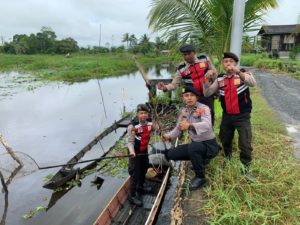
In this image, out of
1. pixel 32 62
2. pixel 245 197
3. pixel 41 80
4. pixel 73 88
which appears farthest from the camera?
pixel 32 62

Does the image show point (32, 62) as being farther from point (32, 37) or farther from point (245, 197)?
point (245, 197)

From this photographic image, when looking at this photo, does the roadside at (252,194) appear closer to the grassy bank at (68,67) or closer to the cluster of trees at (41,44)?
the grassy bank at (68,67)

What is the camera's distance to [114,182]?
824cm

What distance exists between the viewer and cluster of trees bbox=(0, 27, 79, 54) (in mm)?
56219

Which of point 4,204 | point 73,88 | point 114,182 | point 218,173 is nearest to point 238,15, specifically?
point 218,173

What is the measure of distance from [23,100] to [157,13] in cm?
1615

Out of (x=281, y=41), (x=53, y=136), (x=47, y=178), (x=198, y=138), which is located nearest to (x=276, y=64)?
(x=281, y=41)

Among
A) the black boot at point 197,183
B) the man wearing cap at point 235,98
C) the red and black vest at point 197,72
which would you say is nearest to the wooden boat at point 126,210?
the black boot at point 197,183

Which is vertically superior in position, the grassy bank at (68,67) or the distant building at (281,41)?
the distant building at (281,41)

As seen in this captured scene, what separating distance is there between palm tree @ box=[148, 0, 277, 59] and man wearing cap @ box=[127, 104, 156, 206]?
8.78 ft

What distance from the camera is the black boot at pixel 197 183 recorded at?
4312mm

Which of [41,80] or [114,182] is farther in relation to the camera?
[41,80]

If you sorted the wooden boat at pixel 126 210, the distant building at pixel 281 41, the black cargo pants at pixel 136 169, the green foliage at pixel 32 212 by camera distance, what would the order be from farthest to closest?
the distant building at pixel 281 41, the green foliage at pixel 32 212, the black cargo pants at pixel 136 169, the wooden boat at pixel 126 210

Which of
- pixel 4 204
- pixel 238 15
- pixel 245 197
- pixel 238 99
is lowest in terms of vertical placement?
pixel 4 204
